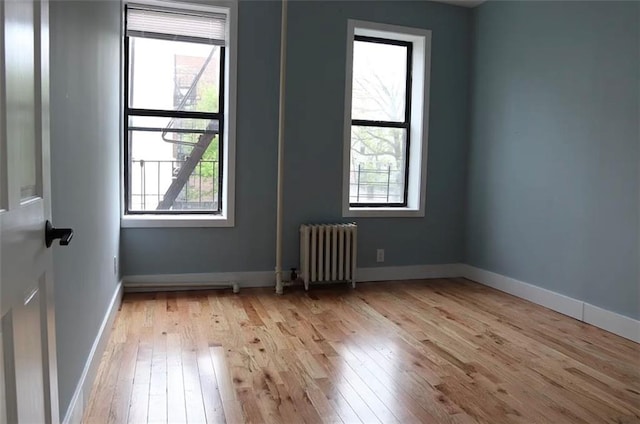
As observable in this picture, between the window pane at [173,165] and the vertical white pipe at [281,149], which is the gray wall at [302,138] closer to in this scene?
the vertical white pipe at [281,149]

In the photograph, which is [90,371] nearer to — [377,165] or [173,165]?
[173,165]

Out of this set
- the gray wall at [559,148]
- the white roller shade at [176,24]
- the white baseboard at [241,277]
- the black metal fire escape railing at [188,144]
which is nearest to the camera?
the gray wall at [559,148]

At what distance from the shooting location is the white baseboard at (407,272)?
459 centimetres

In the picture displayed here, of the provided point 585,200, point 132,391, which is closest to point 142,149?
point 132,391

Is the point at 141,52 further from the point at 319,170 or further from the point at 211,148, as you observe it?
the point at 319,170

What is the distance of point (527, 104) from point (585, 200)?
101 cm

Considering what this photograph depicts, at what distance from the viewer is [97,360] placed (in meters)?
2.45

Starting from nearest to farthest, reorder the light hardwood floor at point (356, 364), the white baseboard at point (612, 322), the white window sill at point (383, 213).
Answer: the light hardwood floor at point (356, 364) < the white baseboard at point (612, 322) < the white window sill at point (383, 213)

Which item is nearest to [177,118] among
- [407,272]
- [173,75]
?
[173,75]

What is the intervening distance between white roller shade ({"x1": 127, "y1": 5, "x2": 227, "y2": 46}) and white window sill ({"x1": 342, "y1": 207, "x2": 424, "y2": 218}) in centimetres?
188

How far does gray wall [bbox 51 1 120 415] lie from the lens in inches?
66.7

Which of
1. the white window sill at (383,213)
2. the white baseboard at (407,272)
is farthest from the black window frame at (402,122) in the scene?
the white baseboard at (407,272)

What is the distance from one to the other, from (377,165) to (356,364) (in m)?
2.49

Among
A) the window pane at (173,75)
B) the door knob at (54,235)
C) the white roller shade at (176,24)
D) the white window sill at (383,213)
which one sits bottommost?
the white window sill at (383,213)
